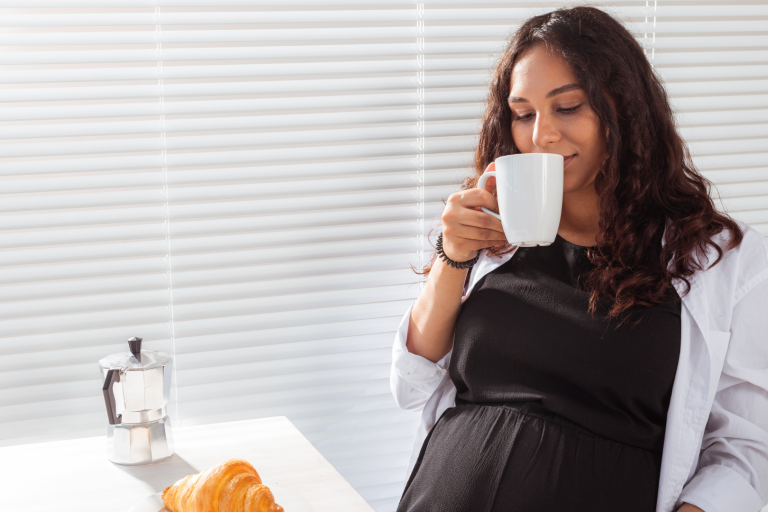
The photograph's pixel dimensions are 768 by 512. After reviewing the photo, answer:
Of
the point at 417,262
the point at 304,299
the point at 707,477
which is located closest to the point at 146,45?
the point at 304,299

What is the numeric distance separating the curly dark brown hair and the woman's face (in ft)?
0.06

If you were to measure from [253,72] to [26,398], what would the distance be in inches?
31.0

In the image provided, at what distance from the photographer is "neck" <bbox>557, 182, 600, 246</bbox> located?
4.04 ft

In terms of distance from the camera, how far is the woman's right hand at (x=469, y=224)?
103 cm

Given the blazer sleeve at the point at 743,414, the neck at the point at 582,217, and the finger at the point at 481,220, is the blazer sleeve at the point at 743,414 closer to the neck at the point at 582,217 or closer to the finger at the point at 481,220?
the neck at the point at 582,217

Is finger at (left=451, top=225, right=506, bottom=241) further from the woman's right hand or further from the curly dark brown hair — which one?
the curly dark brown hair

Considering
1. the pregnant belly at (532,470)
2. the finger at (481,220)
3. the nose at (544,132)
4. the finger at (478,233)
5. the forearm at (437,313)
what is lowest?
the pregnant belly at (532,470)

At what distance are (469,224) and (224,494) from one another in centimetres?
55

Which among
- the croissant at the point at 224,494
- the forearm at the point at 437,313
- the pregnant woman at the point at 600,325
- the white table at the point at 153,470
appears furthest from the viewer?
the forearm at the point at 437,313

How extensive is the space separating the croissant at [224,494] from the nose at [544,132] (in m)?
0.72

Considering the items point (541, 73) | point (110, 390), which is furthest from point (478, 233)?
point (110, 390)

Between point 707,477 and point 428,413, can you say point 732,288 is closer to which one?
point 707,477

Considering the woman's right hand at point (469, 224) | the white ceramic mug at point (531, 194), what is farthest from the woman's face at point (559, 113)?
the white ceramic mug at point (531, 194)

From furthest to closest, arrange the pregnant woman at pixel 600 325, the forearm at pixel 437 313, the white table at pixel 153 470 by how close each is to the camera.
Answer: the forearm at pixel 437 313, the pregnant woman at pixel 600 325, the white table at pixel 153 470
